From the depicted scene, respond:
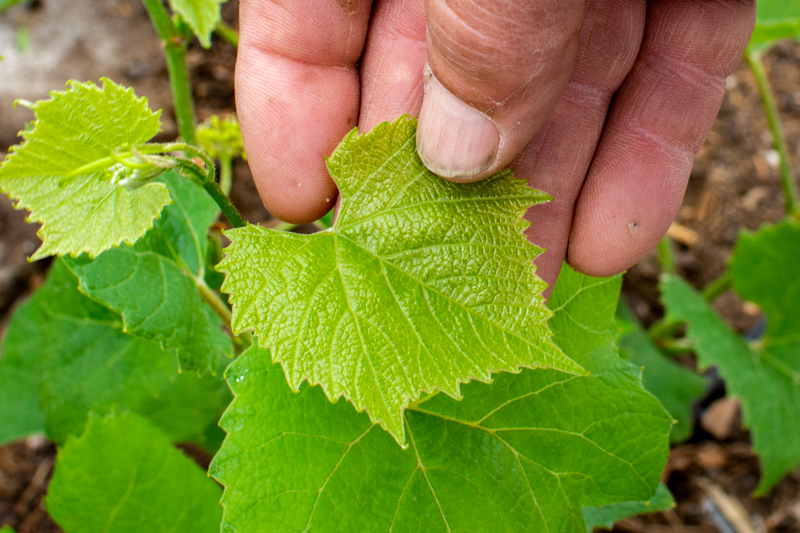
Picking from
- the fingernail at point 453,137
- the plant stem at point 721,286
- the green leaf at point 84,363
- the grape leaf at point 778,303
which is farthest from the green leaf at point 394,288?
the plant stem at point 721,286

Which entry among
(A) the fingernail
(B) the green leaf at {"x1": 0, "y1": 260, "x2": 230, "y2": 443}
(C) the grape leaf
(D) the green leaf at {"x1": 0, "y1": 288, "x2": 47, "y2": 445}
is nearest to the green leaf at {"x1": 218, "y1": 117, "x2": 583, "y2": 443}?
(A) the fingernail

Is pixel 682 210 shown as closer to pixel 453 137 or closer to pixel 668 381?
pixel 668 381

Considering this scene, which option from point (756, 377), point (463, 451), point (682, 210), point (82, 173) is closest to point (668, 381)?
point (756, 377)

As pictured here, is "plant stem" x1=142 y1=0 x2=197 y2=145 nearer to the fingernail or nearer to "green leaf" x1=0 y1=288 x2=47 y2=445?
the fingernail

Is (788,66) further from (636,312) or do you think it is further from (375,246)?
(375,246)

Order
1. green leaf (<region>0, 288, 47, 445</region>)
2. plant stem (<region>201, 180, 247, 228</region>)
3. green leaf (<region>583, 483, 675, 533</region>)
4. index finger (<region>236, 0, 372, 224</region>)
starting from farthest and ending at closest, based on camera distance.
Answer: green leaf (<region>0, 288, 47, 445</region>)
green leaf (<region>583, 483, 675, 533</region>)
index finger (<region>236, 0, 372, 224</region>)
plant stem (<region>201, 180, 247, 228</region>)

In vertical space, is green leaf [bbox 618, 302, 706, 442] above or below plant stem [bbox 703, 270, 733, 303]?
below
